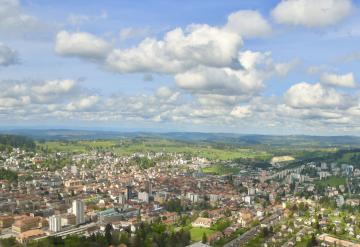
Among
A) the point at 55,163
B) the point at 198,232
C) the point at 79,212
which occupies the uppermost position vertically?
the point at 55,163

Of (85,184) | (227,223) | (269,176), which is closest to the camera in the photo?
(227,223)

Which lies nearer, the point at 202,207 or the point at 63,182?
the point at 202,207

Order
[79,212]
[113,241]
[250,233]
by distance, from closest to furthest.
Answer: [113,241] < [250,233] < [79,212]

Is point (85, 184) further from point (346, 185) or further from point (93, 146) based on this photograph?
point (93, 146)

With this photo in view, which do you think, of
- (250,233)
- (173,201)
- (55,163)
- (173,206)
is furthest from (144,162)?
(250,233)

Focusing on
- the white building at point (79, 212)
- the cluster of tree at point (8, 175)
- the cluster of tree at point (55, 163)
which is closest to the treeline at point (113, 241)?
the white building at point (79, 212)

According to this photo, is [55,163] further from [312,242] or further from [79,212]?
[312,242]

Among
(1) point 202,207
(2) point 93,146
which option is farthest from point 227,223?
(2) point 93,146

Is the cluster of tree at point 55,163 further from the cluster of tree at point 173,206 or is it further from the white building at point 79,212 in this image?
the white building at point 79,212
